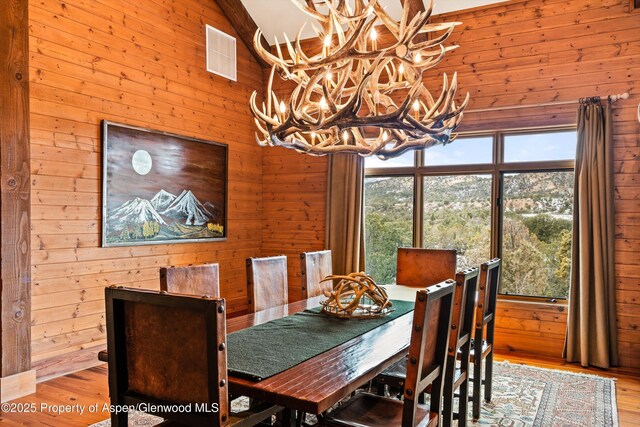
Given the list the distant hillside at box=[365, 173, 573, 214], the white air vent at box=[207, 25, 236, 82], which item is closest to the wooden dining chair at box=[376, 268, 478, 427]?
the distant hillside at box=[365, 173, 573, 214]

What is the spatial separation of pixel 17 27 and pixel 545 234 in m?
4.64

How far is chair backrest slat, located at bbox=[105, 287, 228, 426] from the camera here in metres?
1.48

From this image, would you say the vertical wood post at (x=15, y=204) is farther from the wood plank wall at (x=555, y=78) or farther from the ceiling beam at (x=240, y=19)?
the wood plank wall at (x=555, y=78)

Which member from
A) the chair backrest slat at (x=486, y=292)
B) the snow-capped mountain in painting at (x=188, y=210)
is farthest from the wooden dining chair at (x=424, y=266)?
the snow-capped mountain in painting at (x=188, y=210)

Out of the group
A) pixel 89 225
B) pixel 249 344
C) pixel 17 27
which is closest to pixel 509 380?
pixel 249 344

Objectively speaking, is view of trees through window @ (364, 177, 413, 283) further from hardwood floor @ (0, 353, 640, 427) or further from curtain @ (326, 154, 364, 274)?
hardwood floor @ (0, 353, 640, 427)

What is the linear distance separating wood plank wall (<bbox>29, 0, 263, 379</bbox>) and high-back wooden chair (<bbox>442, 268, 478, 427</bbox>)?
2995mm

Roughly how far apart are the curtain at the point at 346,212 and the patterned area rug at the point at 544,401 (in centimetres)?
188

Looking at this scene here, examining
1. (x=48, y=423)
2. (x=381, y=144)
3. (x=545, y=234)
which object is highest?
(x=381, y=144)

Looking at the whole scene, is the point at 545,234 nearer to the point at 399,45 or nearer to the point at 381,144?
the point at 381,144

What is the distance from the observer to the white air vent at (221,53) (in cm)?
516

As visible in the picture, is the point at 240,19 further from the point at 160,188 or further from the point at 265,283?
the point at 265,283

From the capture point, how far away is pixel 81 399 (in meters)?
3.29

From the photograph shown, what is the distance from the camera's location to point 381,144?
110 inches
